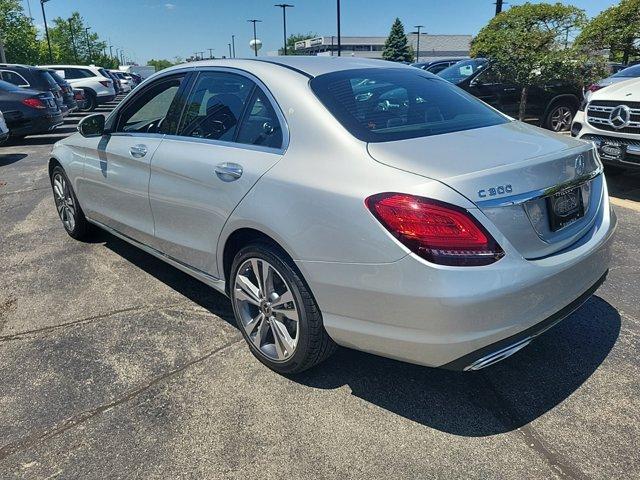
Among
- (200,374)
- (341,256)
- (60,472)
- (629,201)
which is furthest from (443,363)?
(629,201)

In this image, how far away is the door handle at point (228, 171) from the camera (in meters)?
2.75

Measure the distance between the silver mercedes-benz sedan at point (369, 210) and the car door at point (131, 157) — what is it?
0.05 m

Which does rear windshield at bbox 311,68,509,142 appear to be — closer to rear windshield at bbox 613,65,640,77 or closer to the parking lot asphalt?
the parking lot asphalt

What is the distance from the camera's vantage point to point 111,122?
13.5ft

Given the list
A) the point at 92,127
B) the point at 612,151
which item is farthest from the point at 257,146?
the point at 612,151

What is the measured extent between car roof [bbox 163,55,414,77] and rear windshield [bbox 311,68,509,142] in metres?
0.08

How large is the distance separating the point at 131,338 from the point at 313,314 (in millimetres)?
1435

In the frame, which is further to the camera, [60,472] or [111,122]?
[111,122]

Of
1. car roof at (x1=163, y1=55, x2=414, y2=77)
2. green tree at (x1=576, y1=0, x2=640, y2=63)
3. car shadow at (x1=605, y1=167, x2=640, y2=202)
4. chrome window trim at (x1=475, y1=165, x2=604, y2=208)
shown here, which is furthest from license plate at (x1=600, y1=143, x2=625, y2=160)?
green tree at (x1=576, y1=0, x2=640, y2=63)

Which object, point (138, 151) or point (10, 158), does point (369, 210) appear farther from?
point (10, 158)

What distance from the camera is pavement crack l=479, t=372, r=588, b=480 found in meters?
2.15

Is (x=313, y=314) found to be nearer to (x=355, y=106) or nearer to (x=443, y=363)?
(x=443, y=363)

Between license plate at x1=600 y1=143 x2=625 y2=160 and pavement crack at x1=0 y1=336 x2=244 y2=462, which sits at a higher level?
license plate at x1=600 y1=143 x2=625 y2=160

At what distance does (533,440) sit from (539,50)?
9.80m
